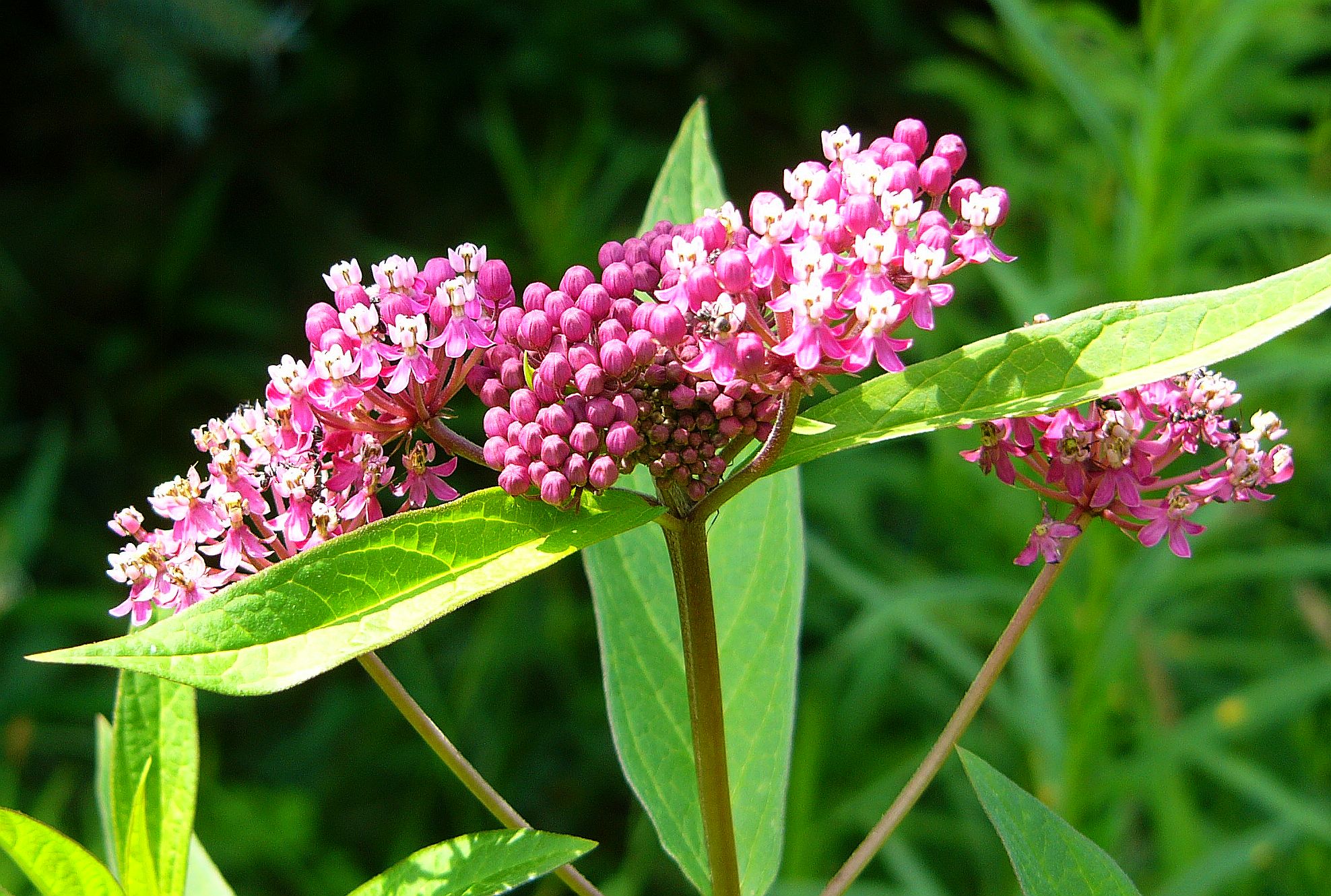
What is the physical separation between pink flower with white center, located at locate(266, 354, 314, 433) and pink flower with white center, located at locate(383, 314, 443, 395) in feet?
0.27

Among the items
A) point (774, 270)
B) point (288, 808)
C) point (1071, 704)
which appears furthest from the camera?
point (288, 808)

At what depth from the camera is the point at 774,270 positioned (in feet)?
3.86

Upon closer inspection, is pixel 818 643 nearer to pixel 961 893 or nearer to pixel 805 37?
pixel 961 893

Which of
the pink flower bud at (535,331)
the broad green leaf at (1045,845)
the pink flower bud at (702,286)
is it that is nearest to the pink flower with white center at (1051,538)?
the broad green leaf at (1045,845)

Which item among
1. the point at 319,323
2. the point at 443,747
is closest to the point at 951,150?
the point at 319,323

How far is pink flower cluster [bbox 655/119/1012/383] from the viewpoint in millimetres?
1115

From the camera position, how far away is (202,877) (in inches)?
59.3

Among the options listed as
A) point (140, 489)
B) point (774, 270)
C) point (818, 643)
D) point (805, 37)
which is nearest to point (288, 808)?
point (140, 489)

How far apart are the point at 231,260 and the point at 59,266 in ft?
2.00

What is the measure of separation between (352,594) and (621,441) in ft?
0.94

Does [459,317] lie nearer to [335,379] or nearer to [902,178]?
[335,379]

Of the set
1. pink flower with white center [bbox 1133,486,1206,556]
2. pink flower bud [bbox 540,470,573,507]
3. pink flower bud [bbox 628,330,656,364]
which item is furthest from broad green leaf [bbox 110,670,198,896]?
pink flower with white center [bbox 1133,486,1206,556]

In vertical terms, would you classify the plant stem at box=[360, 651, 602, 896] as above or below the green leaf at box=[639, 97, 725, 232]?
below

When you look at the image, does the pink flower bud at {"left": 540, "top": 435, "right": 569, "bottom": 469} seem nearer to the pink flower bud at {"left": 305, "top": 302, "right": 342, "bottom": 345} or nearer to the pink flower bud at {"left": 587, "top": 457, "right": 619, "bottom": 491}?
the pink flower bud at {"left": 587, "top": 457, "right": 619, "bottom": 491}
